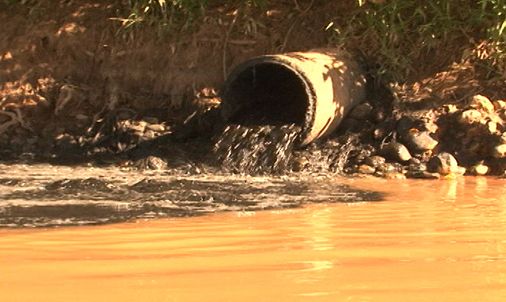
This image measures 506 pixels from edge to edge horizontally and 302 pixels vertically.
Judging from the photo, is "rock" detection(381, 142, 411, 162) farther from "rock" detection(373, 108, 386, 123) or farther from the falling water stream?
the falling water stream

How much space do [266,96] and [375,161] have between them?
1541 mm

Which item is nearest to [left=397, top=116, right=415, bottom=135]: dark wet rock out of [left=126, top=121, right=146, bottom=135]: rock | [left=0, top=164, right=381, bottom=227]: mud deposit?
[left=0, top=164, right=381, bottom=227]: mud deposit

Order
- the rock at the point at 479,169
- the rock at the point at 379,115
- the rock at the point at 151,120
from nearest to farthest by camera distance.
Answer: the rock at the point at 479,169 < the rock at the point at 379,115 < the rock at the point at 151,120

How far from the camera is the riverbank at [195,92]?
6086 mm

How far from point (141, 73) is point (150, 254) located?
4982 mm

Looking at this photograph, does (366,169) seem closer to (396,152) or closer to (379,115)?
(396,152)

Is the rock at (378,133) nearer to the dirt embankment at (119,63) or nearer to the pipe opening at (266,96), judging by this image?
the pipe opening at (266,96)

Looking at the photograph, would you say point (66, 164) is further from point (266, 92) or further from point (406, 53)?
point (406, 53)

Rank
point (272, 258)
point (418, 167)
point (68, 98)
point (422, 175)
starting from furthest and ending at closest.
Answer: point (68, 98) < point (418, 167) < point (422, 175) < point (272, 258)

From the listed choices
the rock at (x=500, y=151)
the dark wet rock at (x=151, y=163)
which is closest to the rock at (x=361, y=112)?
the rock at (x=500, y=151)

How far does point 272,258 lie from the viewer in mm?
2451

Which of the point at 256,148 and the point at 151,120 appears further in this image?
the point at 151,120

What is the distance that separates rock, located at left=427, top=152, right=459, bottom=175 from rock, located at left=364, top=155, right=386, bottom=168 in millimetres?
373

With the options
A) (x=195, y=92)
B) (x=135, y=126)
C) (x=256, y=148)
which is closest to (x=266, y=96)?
(x=195, y=92)
